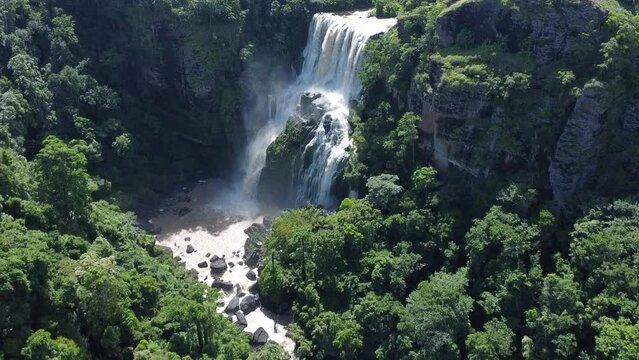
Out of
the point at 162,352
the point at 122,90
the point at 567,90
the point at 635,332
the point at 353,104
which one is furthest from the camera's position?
the point at 122,90

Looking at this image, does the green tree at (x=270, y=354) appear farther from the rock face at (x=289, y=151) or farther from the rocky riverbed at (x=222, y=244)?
the rock face at (x=289, y=151)

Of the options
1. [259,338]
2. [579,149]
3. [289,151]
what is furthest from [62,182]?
[579,149]

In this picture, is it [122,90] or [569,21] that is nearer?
[569,21]

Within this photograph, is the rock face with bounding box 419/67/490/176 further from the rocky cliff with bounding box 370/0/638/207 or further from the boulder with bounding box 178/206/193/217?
the boulder with bounding box 178/206/193/217

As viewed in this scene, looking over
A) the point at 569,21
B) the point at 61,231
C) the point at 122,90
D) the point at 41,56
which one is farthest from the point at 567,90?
the point at 41,56

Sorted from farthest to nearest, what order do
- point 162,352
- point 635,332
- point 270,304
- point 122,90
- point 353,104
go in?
point 122,90, point 353,104, point 270,304, point 162,352, point 635,332

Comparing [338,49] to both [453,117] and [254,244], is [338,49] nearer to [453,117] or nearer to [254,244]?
[453,117]

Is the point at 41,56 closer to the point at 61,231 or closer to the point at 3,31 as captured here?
the point at 3,31
